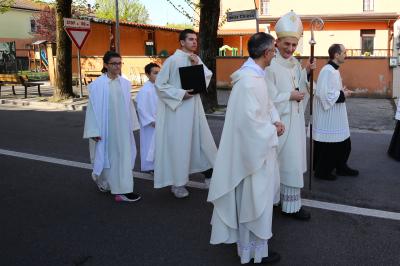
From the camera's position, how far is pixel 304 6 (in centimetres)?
3189

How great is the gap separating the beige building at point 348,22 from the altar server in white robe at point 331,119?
867 inches

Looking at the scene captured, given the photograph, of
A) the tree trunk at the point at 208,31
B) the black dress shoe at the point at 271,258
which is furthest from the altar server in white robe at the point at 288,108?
the tree trunk at the point at 208,31

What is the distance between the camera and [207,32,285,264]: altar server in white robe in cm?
362

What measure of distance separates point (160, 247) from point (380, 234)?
2125 millimetres

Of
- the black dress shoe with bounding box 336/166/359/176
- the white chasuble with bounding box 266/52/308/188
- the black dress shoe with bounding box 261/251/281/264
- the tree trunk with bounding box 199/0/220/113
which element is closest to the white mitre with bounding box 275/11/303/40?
the white chasuble with bounding box 266/52/308/188

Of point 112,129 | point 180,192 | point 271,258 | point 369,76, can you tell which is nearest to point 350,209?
point 271,258

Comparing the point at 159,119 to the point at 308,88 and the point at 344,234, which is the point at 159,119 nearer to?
the point at 308,88

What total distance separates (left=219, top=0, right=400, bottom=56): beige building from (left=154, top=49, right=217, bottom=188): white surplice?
23.1 meters

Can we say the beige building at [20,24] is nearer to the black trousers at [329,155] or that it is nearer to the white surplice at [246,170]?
the black trousers at [329,155]

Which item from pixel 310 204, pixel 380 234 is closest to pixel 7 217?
pixel 310 204

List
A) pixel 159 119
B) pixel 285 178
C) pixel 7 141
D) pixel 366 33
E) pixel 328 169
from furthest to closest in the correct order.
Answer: pixel 366 33
pixel 7 141
pixel 328 169
pixel 159 119
pixel 285 178

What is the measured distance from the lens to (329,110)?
608 cm

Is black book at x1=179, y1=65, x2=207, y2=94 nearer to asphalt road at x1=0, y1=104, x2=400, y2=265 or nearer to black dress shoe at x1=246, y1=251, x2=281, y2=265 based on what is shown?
asphalt road at x1=0, y1=104, x2=400, y2=265

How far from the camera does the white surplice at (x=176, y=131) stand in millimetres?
5543
